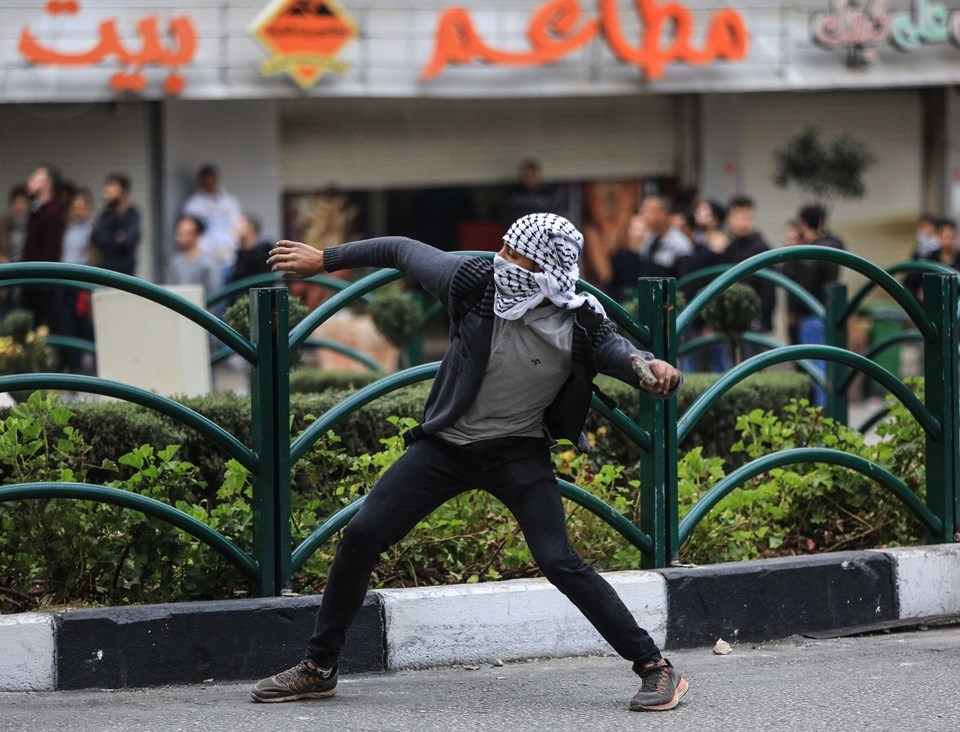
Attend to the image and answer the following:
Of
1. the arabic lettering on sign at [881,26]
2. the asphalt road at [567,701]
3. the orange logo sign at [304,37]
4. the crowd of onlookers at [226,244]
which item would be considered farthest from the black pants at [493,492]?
the arabic lettering on sign at [881,26]

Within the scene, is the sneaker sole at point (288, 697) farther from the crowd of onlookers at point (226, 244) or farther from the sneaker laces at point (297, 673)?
the crowd of onlookers at point (226, 244)

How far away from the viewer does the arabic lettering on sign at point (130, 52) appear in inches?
590

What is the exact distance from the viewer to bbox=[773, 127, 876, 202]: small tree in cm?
1808

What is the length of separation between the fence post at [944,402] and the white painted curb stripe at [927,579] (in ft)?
0.57

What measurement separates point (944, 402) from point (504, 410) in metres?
2.28

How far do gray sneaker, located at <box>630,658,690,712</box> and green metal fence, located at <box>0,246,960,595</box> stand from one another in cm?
82

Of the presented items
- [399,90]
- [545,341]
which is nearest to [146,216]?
[399,90]

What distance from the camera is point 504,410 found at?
4637mm

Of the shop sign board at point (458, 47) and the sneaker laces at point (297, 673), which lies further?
the shop sign board at point (458, 47)

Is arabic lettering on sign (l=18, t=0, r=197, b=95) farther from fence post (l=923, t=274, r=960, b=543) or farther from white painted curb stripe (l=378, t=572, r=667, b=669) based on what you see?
white painted curb stripe (l=378, t=572, r=667, b=669)

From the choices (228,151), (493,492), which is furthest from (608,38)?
(493,492)

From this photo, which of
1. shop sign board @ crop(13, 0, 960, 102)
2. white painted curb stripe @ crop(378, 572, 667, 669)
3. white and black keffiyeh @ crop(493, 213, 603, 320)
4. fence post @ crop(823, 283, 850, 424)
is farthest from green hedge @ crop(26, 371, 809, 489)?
shop sign board @ crop(13, 0, 960, 102)

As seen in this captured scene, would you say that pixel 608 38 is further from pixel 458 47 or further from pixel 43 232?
pixel 43 232

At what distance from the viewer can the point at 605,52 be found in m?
17.7
